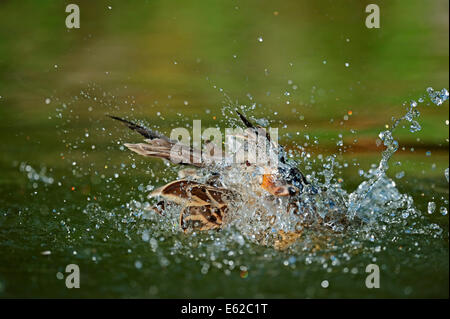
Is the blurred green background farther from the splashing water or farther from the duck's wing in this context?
the duck's wing

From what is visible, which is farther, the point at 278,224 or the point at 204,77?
the point at 204,77

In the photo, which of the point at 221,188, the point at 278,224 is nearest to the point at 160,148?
the point at 221,188

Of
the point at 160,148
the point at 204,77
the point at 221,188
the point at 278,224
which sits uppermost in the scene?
the point at 204,77

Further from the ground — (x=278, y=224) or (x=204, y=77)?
(x=204, y=77)

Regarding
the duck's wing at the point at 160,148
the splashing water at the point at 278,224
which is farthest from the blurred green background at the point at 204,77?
the duck's wing at the point at 160,148

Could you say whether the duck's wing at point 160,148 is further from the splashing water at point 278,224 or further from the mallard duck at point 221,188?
the splashing water at point 278,224

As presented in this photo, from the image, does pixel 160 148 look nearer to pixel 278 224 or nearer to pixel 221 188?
pixel 221 188
